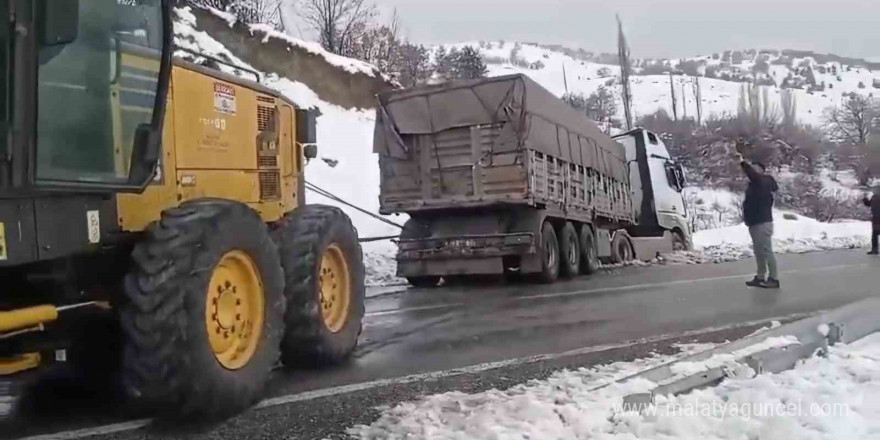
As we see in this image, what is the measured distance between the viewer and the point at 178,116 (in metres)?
5.59

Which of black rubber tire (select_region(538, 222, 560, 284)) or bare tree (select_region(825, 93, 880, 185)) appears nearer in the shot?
black rubber tire (select_region(538, 222, 560, 284))

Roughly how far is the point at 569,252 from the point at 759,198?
450 cm

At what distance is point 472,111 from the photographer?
46.5 feet

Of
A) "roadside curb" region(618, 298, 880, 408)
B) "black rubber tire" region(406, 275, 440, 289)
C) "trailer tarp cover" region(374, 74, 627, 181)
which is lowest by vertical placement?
"roadside curb" region(618, 298, 880, 408)

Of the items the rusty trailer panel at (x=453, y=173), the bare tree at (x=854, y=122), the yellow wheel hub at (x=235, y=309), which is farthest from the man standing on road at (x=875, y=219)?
the bare tree at (x=854, y=122)

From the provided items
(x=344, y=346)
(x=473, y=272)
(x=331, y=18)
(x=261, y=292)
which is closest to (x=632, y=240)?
(x=473, y=272)

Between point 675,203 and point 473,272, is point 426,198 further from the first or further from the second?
point 675,203

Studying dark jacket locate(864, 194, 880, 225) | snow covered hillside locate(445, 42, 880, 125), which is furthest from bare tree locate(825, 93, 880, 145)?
dark jacket locate(864, 194, 880, 225)

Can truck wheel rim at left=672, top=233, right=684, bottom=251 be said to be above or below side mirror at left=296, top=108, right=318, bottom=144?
below

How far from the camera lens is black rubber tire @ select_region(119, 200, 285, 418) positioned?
4.43m

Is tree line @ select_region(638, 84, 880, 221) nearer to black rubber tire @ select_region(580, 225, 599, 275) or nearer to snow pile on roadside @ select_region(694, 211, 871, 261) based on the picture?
snow pile on roadside @ select_region(694, 211, 871, 261)

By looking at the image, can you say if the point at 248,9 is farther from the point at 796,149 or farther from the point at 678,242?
the point at 796,149

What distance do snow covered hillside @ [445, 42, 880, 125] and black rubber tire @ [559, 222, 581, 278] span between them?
80307 mm

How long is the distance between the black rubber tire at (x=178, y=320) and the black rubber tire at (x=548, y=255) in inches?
390
